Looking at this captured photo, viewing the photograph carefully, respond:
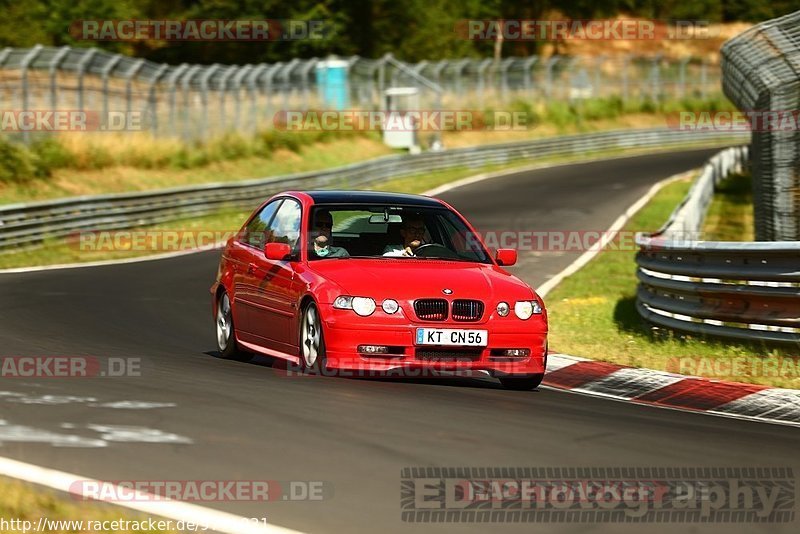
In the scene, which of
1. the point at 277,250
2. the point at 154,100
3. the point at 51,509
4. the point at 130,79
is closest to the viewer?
the point at 51,509

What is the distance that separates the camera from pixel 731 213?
1137 inches

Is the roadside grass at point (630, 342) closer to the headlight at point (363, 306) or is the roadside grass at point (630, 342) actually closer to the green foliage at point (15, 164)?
the headlight at point (363, 306)

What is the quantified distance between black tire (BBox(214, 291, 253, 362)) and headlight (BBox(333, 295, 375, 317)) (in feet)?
6.98

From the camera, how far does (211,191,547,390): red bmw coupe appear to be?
10055mm

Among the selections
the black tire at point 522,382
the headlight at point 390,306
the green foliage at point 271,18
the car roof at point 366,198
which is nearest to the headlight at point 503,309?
the black tire at point 522,382

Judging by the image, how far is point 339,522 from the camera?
5.59 meters

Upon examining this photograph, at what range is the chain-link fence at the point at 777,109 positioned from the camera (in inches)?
552

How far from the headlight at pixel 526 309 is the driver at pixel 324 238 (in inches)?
56.6

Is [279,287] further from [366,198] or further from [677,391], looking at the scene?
[677,391]

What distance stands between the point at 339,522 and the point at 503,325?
4836mm

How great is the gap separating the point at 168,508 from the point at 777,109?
10.2 meters

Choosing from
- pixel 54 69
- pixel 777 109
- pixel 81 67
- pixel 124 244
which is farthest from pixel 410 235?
pixel 81 67

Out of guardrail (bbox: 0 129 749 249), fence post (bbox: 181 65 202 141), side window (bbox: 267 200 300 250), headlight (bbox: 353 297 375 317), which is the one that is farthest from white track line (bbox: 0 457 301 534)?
fence post (bbox: 181 65 202 141)

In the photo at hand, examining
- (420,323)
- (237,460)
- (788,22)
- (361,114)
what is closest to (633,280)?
(788,22)
